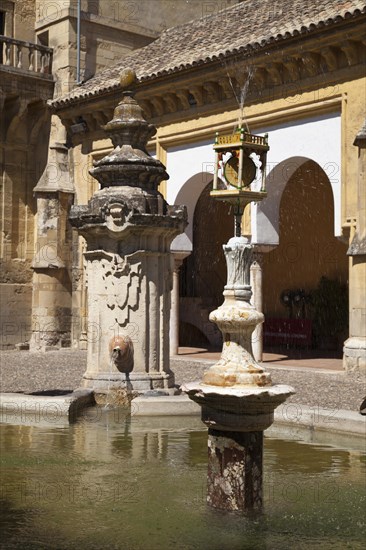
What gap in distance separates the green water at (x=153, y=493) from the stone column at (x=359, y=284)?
6.87m

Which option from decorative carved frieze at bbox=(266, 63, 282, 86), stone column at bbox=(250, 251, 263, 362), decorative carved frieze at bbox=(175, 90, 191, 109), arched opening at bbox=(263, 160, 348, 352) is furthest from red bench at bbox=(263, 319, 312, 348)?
decorative carved frieze at bbox=(266, 63, 282, 86)

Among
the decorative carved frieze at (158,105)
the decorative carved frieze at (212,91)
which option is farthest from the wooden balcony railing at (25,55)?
the decorative carved frieze at (212,91)

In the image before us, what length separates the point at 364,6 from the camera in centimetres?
1367

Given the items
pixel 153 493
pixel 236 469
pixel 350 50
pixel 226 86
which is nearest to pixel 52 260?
pixel 226 86

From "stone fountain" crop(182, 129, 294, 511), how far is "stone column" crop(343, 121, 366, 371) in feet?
31.1

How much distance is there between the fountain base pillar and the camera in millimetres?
4680

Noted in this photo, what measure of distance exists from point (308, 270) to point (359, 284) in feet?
24.9

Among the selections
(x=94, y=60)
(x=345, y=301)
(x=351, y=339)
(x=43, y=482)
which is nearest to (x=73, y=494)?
(x=43, y=482)

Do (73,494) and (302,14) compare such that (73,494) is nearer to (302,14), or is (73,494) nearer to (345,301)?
(302,14)

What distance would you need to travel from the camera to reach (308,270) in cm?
2189

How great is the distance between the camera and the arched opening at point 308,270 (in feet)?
68.4

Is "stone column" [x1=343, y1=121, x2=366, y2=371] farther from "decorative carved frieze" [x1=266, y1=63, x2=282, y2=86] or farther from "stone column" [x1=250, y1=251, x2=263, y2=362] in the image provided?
"decorative carved frieze" [x1=266, y1=63, x2=282, y2=86]

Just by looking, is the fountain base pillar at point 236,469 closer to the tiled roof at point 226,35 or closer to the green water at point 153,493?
the green water at point 153,493

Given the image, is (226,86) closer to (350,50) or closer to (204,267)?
(350,50)
